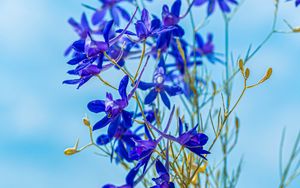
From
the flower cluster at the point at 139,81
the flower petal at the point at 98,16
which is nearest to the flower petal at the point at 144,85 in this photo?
the flower cluster at the point at 139,81

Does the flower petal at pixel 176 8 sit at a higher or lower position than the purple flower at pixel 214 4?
lower

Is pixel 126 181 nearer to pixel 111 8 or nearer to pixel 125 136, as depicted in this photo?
pixel 125 136

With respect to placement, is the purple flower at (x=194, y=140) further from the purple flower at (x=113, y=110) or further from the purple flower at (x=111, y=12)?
the purple flower at (x=111, y=12)

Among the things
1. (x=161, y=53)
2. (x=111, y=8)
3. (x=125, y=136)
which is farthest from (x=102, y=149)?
(x=111, y=8)

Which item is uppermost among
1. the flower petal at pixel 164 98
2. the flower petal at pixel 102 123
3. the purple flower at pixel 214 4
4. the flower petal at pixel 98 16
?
the flower petal at pixel 98 16

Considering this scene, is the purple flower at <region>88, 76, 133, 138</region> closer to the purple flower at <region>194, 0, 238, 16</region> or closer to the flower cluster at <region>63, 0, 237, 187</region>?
the flower cluster at <region>63, 0, 237, 187</region>

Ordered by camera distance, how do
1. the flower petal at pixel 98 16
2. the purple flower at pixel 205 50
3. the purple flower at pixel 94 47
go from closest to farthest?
1. the purple flower at pixel 94 47
2. the flower petal at pixel 98 16
3. the purple flower at pixel 205 50
